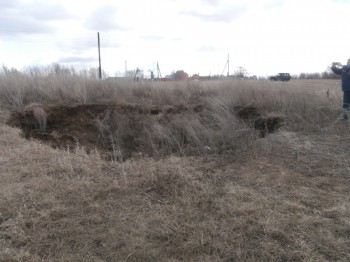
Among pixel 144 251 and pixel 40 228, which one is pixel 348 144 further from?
pixel 40 228

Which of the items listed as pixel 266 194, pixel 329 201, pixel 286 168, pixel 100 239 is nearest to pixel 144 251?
pixel 100 239

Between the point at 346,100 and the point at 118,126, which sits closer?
the point at 346,100

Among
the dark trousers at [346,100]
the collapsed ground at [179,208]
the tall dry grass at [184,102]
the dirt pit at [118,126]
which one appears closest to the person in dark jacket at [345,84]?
the dark trousers at [346,100]

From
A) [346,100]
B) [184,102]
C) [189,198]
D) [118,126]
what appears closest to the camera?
[189,198]

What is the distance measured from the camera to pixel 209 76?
50.5 ft

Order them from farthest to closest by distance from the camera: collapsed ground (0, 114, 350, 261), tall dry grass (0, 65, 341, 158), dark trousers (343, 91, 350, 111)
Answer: dark trousers (343, 91, 350, 111)
tall dry grass (0, 65, 341, 158)
collapsed ground (0, 114, 350, 261)

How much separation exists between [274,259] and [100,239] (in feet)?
4.99

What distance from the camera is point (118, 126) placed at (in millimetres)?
8258

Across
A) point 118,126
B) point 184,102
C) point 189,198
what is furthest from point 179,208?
point 184,102

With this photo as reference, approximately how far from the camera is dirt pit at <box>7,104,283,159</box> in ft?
21.4

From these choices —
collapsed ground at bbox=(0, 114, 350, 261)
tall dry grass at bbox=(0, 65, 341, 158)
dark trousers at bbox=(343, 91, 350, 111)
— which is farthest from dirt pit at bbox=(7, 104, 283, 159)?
dark trousers at bbox=(343, 91, 350, 111)

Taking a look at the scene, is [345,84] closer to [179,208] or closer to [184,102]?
[184,102]

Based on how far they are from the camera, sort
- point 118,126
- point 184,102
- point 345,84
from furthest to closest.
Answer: point 184,102 → point 118,126 → point 345,84

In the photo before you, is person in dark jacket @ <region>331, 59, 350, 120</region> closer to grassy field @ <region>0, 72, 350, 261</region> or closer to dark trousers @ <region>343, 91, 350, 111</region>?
dark trousers @ <region>343, 91, 350, 111</region>
